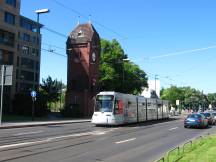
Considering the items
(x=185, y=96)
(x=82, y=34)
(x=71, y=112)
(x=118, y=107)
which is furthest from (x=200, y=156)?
(x=185, y=96)

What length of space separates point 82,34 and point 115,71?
11371 mm

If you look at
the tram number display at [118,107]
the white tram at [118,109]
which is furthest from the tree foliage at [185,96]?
the tram number display at [118,107]

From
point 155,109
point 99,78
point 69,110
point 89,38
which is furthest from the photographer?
point 99,78

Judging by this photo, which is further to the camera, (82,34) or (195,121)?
(82,34)

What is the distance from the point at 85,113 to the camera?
2731 inches

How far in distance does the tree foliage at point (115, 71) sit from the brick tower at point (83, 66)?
5.50m

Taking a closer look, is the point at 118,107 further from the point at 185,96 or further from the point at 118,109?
the point at 185,96

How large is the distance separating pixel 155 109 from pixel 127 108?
1478 cm

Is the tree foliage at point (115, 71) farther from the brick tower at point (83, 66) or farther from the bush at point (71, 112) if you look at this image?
the bush at point (71, 112)

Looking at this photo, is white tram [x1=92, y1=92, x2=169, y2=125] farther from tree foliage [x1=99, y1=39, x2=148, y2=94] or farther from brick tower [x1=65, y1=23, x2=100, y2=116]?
tree foliage [x1=99, y1=39, x2=148, y2=94]

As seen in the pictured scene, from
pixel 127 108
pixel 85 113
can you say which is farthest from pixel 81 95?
pixel 127 108

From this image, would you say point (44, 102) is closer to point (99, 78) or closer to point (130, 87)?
point (99, 78)

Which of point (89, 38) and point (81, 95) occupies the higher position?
point (89, 38)

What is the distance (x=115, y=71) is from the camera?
81.1m
